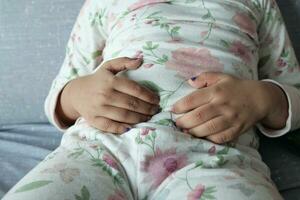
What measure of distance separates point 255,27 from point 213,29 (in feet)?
0.36

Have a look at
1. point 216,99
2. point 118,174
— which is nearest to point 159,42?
point 216,99

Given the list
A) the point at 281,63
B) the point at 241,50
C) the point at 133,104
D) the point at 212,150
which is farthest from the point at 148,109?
the point at 281,63

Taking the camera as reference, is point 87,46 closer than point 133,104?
No

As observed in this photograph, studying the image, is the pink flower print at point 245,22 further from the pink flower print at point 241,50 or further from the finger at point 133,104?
the finger at point 133,104

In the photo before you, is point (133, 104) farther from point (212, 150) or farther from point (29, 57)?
point (29, 57)

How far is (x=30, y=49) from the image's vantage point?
1174 millimetres

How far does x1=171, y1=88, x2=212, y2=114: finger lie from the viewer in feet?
2.64

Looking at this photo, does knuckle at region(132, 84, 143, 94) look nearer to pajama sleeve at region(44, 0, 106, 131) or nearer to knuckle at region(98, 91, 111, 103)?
knuckle at region(98, 91, 111, 103)

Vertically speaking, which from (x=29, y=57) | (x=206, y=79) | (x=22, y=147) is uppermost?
(x=206, y=79)

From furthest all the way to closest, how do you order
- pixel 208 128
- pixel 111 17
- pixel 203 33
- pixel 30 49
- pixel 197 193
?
pixel 30 49, pixel 111 17, pixel 203 33, pixel 208 128, pixel 197 193

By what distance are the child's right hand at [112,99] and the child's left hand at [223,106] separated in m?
0.06

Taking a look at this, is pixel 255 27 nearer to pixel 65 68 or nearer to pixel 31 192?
pixel 65 68

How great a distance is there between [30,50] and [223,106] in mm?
561

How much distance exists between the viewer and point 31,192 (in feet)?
2.19
